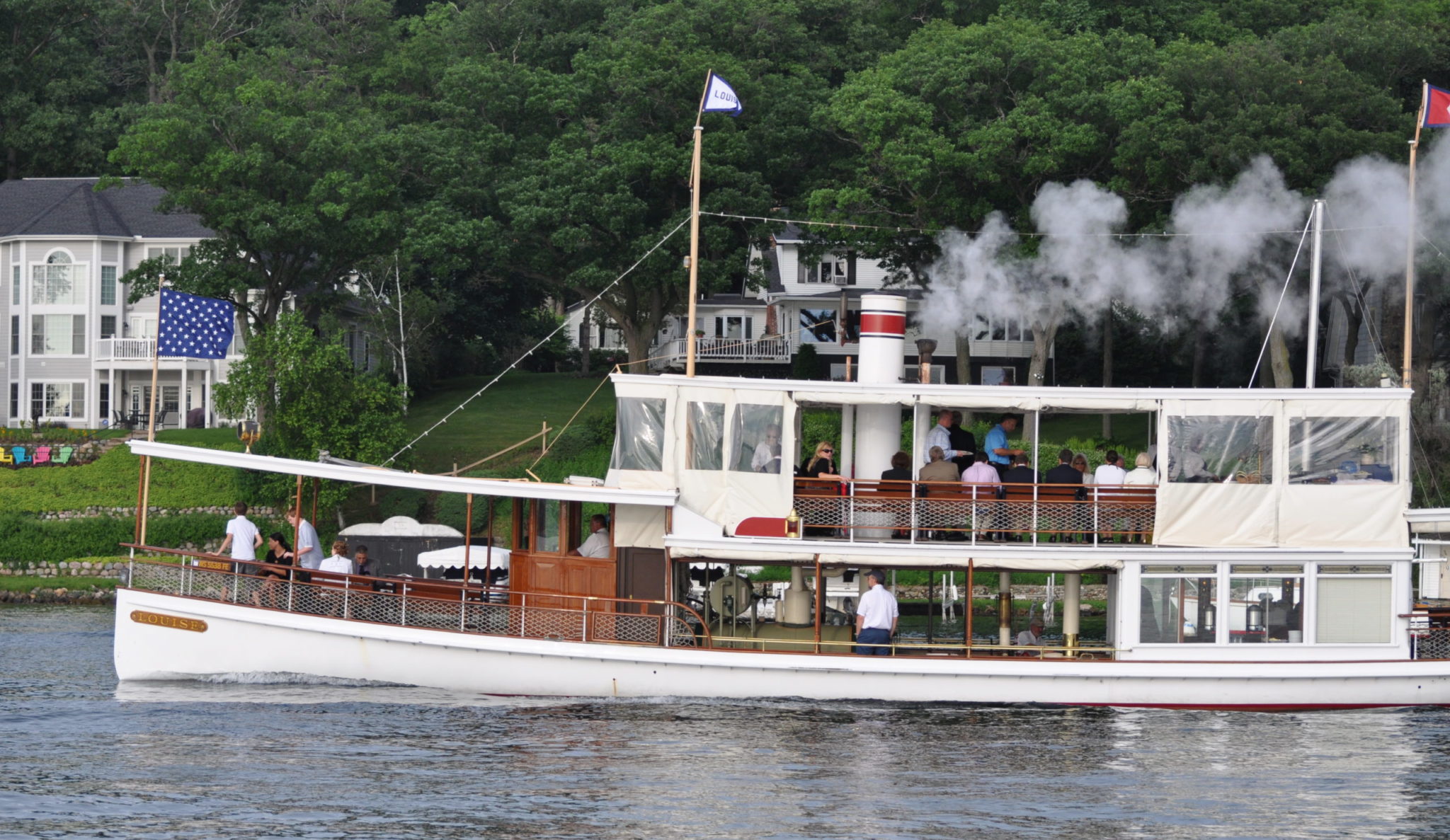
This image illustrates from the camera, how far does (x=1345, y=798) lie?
19.5m

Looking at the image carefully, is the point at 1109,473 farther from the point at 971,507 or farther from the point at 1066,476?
the point at 971,507

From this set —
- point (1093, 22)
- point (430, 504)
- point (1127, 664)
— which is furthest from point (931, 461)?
point (1093, 22)

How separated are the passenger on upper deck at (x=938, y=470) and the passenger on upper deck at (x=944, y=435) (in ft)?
1.22

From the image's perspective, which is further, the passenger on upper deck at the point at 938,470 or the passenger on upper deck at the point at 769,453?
the passenger on upper deck at the point at 769,453

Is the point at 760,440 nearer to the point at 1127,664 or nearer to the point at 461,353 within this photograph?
the point at 1127,664

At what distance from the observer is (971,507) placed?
80.2 ft

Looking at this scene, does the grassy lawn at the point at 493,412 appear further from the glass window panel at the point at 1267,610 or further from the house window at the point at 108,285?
the glass window panel at the point at 1267,610

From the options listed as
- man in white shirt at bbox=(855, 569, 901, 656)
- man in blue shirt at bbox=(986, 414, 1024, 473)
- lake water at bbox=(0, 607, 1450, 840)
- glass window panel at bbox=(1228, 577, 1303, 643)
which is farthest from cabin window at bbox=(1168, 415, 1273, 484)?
man in white shirt at bbox=(855, 569, 901, 656)

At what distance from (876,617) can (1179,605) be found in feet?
14.2

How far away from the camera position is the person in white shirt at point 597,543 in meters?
25.5

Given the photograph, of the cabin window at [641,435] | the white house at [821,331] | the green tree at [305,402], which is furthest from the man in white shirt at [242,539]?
the white house at [821,331]

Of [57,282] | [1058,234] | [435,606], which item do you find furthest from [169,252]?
[435,606]

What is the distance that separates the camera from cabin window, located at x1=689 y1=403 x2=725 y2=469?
81.0 ft

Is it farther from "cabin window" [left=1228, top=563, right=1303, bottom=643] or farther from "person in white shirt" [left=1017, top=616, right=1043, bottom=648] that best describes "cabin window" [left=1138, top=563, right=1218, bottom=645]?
"person in white shirt" [left=1017, top=616, right=1043, bottom=648]
